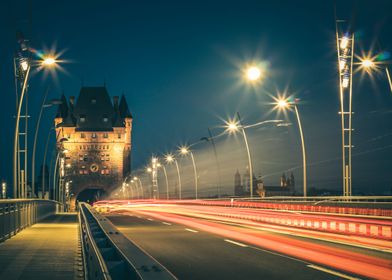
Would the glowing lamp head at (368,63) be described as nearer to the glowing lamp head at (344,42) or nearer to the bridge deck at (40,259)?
the glowing lamp head at (344,42)

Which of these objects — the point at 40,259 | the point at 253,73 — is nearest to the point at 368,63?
the point at 253,73

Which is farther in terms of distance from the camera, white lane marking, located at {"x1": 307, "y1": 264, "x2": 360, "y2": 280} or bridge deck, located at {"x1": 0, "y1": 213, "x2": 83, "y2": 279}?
bridge deck, located at {"x1": 0, "y1": 213, "x2": 83, "y2": 279}

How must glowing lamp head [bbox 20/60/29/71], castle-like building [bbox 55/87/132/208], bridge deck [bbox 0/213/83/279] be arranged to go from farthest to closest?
castle-like building [bbox 55/87/132/208]
glowing lamp head [bbox 20/60/29/71]
bridge deck [bbox 0/213/83/279]

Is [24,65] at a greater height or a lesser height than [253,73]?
greater

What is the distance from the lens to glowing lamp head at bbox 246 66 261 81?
28.1 m

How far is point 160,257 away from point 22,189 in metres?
24.7

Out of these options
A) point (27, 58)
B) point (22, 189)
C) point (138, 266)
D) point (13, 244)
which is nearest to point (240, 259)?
point (13, 244)

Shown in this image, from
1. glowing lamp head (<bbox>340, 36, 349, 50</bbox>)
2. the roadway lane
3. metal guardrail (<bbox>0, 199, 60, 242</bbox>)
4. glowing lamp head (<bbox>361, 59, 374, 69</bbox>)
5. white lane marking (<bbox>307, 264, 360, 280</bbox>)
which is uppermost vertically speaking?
glowing lamp head (<bbox>340, 36, 349, 50</bbox>)

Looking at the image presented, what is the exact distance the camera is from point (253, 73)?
2830cm

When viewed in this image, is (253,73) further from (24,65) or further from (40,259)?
(40,259)

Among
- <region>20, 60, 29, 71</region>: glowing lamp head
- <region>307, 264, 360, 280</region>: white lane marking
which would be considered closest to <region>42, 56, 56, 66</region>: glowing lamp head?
<region>20, 60, 29, 71</region>: glowing lamp head

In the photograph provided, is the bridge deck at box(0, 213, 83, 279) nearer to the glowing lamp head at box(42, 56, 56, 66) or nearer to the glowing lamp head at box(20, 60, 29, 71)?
the glowing lamp head at box(42, 56, 56, 66)

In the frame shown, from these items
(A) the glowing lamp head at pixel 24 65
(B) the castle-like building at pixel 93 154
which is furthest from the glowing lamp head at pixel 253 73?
(B) the castle-like building at pixel 93 154

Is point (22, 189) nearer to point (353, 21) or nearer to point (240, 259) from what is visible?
point (353, 21)
